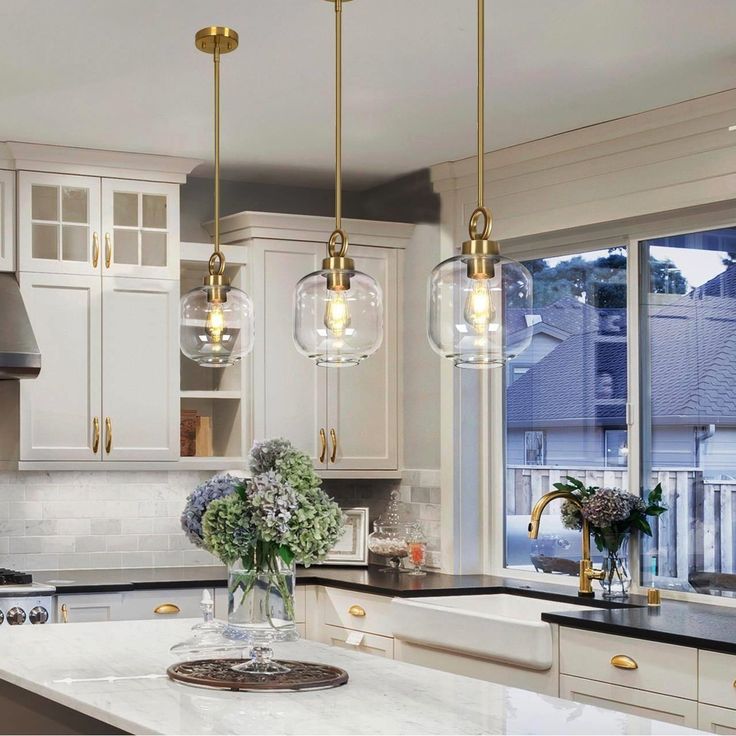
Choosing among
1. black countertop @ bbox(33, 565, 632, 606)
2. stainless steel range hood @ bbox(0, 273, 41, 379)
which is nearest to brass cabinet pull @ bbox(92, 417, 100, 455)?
stainless steel range hood @ bbox(0, 273, 41, 379)

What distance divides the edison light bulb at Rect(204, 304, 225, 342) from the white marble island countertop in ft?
2.68

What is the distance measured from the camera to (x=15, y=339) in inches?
182

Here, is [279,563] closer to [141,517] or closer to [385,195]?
[141,517]

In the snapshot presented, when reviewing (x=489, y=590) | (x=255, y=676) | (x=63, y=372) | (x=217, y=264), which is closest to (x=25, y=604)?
(x=63, y=372)

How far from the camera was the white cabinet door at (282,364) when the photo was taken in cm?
527

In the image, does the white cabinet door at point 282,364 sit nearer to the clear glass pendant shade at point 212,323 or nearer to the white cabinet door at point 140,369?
the white cabinet door at point 140,369

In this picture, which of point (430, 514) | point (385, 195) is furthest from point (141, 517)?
point (385, 195)

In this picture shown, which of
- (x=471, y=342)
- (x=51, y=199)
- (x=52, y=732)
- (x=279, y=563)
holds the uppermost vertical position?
(x=51, y=199)

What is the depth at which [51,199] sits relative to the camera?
4934mm

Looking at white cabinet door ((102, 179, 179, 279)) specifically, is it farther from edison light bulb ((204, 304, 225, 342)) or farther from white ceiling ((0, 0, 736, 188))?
edison light bulb ((204, 304, 225, 342))

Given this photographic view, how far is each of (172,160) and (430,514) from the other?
1.93m

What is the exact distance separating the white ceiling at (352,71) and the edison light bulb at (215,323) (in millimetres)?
919

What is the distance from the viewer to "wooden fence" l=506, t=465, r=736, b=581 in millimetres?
4188

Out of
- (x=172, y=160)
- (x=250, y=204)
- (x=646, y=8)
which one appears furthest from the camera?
(x=250, y=204)
